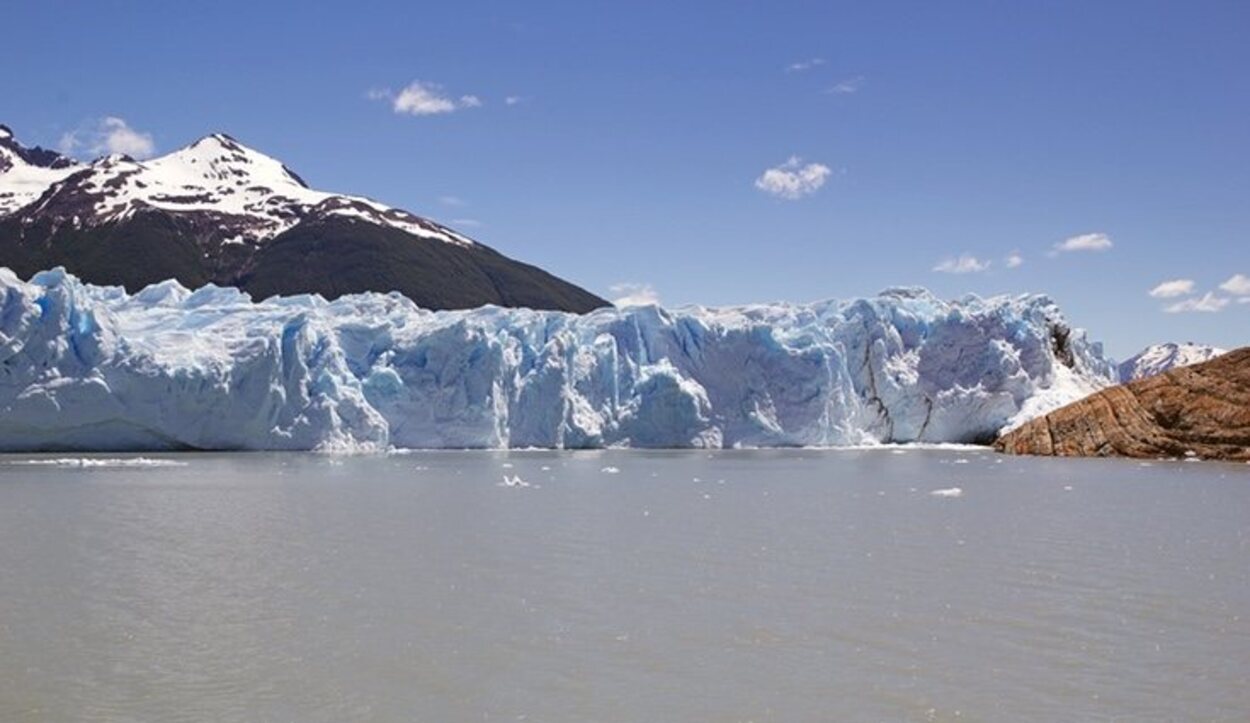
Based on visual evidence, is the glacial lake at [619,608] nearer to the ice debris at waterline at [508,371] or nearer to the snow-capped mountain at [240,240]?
the ice debris at waterline at [508,371]

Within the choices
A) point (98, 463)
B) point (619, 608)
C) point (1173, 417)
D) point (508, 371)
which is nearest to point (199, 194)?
point (508, 371)

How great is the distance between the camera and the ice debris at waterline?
3067cm

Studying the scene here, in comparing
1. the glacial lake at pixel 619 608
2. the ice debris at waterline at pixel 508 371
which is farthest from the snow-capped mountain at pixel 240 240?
the glacial lake at pixel 619 608

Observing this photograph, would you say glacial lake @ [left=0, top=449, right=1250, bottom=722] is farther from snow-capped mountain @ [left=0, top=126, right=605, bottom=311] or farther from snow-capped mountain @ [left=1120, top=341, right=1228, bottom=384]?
snow-capped mountain @ [left=1120, top=341, right=1228, bottom=384]

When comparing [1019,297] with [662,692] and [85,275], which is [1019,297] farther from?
[85,275]

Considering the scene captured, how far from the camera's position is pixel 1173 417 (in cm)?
3222

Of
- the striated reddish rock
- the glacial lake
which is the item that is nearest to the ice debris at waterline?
the striated reddish rock

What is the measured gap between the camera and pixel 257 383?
32.2m

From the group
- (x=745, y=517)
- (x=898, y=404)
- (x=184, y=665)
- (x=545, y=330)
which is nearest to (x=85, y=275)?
(x=545, y=330)

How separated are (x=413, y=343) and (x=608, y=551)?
24.2 meters

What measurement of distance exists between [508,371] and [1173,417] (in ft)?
61.0

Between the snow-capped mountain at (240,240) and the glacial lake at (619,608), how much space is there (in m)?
75.1

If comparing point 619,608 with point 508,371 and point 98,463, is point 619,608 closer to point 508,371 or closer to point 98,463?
point 98,463

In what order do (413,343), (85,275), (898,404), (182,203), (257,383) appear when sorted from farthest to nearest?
(182,203), (85,275), (898,404), (413,343), (257,383)
